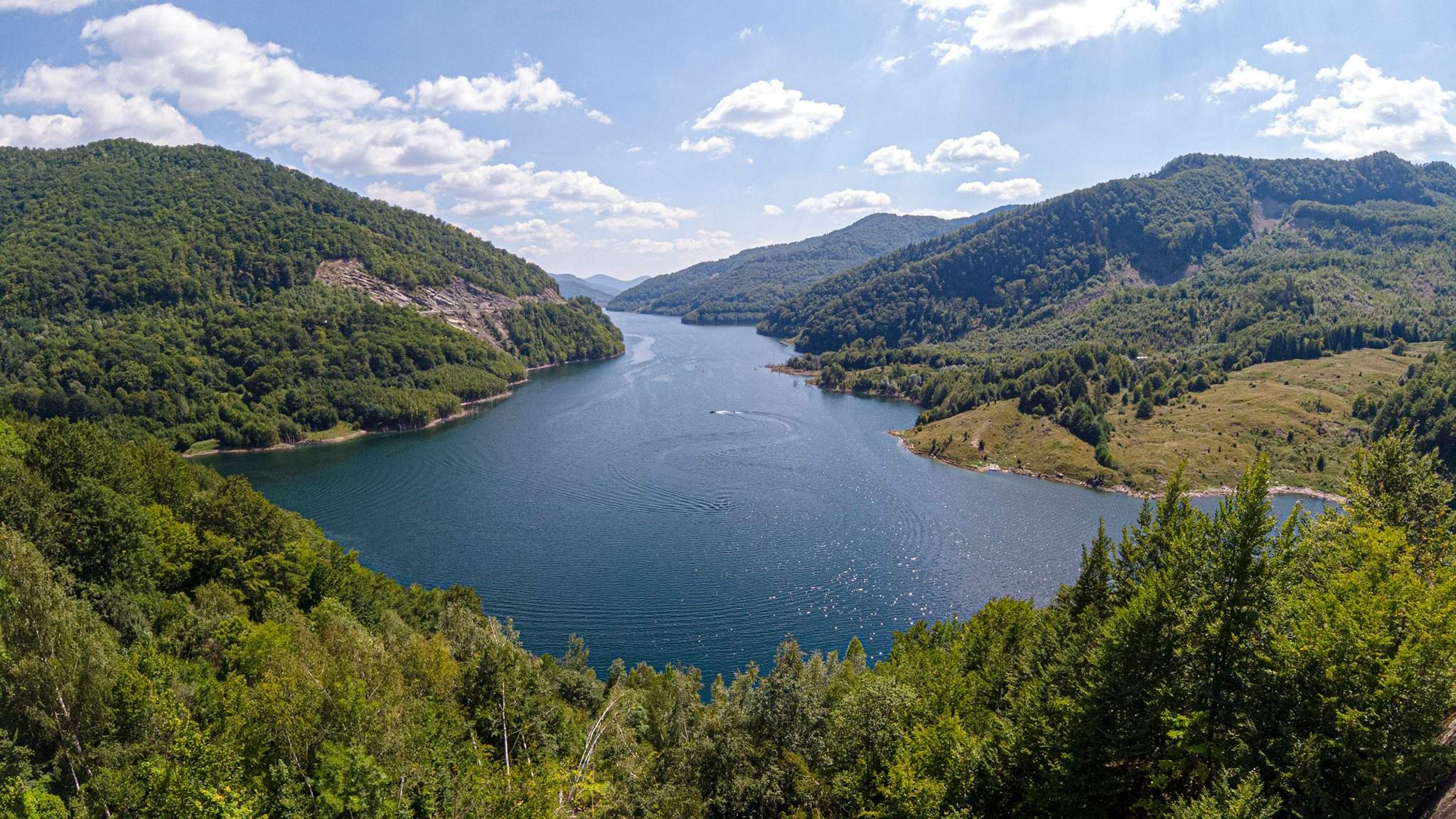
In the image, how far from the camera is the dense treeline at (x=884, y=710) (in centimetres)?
1817

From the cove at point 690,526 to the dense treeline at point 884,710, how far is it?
30.5m

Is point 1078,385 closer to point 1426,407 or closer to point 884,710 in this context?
point 1426,407

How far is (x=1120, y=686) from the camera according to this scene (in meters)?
21.5

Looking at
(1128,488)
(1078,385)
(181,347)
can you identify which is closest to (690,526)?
(1128,488)

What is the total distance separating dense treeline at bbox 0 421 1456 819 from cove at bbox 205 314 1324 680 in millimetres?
30527

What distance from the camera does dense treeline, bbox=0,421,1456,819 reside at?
1817 cm

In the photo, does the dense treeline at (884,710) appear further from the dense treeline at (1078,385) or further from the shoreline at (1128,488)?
the dense treeline at (1078,385)

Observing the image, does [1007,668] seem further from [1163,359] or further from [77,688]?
[1163,359]

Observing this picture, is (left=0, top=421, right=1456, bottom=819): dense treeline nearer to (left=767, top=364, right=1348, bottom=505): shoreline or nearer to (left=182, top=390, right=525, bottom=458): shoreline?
(left=767, top=364, right=1348, bottom=505): shoreline

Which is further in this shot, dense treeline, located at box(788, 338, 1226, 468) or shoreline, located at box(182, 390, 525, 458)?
dense treeline, located at box(788, 338, 1226, 468)

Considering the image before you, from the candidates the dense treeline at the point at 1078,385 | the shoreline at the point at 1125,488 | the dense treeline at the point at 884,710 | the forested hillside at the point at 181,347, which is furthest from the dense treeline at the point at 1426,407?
the forested hillside at the point at 181,347

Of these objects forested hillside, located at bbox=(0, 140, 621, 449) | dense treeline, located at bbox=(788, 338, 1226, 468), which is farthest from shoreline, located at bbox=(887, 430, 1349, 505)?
forested hillside, located at bbox=(0, 140, 621, 449)

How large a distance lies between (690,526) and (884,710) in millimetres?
65800

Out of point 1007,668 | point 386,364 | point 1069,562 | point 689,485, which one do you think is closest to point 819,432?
point 689,485
